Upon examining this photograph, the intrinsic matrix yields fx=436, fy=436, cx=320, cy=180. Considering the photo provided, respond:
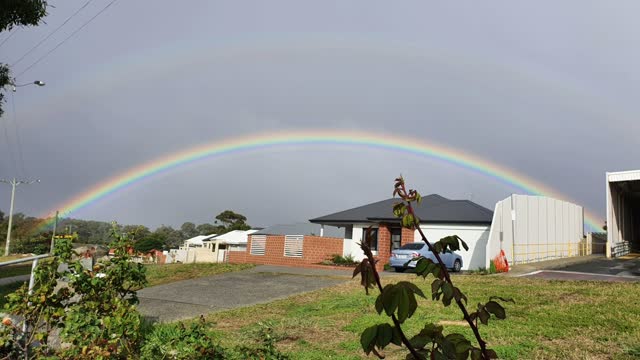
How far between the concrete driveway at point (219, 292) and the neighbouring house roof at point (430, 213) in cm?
785

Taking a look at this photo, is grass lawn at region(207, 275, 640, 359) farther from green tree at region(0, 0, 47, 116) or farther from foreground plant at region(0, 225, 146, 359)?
green tree at region(0, 0, 47, 116)

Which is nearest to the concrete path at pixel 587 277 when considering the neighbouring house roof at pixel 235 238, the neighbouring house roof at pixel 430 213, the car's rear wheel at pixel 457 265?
the car's rear wheel at pixel 457 265

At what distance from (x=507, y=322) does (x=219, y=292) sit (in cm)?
892

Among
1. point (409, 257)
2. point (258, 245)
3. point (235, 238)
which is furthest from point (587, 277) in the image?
point (235, 238)

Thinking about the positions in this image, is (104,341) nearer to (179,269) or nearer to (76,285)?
(76,285)

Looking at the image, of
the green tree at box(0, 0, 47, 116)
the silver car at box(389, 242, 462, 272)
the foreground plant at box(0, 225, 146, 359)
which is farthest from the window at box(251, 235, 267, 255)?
the foreground plant at box(0, 225, 146, 359)

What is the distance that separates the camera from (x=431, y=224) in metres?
25.1

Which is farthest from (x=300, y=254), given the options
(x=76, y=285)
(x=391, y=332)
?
(x=391, y=332)

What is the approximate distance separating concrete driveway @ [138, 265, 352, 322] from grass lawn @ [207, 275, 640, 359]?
1.10 metres

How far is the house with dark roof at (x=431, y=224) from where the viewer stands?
23.2m

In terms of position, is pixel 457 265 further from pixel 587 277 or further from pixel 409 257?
pixel 587 277

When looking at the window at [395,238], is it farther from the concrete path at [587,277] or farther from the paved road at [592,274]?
the concrete path at [587,277]

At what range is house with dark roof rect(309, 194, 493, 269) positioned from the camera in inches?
912

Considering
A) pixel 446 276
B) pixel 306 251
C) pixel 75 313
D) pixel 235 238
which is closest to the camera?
pixel 446 276
